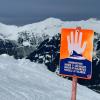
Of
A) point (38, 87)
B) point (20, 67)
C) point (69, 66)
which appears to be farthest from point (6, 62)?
point (69, 66)

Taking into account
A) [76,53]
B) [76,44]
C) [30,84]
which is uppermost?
[76,44]

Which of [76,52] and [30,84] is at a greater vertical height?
[76,52]

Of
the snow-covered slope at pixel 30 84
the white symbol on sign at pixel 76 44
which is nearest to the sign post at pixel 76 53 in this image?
the white symbol on sign at pixel 76 44

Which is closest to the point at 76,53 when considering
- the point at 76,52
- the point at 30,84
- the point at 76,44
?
the point at 76,52

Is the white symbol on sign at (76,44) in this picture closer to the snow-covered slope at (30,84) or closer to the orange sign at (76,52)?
the orange sign at (76,52)

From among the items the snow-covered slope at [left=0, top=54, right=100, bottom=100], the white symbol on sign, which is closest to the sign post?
the white symbol on sign

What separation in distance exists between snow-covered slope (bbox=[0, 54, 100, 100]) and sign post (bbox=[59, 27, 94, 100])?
304 inches

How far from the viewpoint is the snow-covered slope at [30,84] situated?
22.0m

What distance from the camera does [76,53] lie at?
12.5 metres

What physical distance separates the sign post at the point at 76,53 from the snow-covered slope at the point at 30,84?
7.73 metres

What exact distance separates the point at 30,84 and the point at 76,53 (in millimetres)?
13349

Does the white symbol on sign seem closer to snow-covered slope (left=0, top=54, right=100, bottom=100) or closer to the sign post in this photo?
the sign post

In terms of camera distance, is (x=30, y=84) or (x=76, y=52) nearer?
(x=76, y=52)

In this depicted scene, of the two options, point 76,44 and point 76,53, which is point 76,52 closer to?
point 76,53
